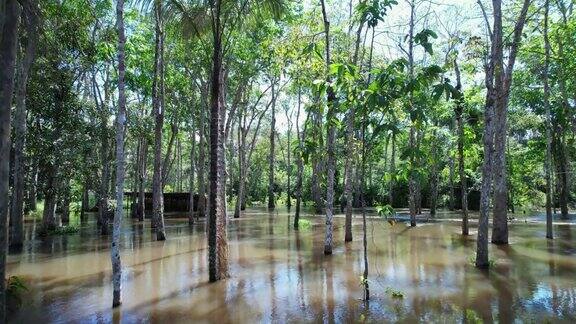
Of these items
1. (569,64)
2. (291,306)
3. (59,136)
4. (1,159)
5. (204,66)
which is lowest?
(291,306)

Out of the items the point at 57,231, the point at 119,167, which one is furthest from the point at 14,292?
the point at 57,231

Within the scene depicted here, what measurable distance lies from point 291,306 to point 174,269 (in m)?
5.15

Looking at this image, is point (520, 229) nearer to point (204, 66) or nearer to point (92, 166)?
point (204, 66)

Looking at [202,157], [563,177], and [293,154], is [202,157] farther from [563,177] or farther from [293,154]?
[563,177]

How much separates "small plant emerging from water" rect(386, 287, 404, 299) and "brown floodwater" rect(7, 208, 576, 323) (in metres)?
0.07

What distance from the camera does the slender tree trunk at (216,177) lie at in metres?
10.4

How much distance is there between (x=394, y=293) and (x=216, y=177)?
4.66 meters

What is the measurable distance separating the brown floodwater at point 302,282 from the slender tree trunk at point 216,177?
0.66 meters

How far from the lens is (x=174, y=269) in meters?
12.7

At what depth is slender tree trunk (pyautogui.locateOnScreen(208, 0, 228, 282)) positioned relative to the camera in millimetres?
10352

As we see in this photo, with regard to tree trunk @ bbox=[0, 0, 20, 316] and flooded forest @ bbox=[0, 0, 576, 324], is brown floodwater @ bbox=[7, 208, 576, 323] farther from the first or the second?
tree trunk @ bbox=[0, 0, 20, 316]

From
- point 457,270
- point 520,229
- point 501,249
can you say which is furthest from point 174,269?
point 520,229

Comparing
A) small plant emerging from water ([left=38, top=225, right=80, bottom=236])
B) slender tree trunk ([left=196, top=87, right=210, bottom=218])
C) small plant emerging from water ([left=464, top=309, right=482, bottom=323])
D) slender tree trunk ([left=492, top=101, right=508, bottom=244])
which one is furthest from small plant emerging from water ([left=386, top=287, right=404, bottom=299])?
slender tree trunk ([left=196, top=87, right=210, bottom=218])

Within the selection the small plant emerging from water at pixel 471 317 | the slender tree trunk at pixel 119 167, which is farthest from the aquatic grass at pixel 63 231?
the small plant emerging from water at pixel 471 317
